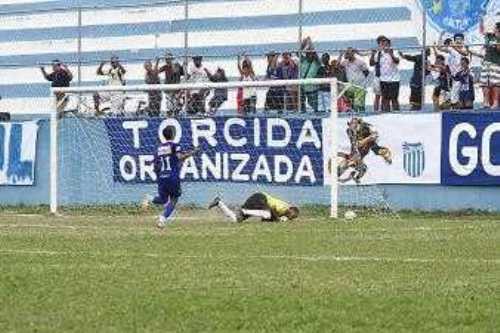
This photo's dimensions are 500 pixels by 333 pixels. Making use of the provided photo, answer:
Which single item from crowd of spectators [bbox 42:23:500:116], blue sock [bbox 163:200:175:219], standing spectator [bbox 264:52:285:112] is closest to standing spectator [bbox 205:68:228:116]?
crowd of spectators [bbox 42:23:500:116]

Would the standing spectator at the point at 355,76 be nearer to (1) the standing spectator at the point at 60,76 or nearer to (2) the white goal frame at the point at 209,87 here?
(2) the white goal frame at the point at 209,87

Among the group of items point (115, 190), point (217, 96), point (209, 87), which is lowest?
point (115, 190)

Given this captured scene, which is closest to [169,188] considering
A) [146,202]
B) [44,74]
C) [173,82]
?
[146,202]

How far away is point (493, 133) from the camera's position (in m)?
25.9

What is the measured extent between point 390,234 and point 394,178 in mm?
7481

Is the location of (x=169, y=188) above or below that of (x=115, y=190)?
above

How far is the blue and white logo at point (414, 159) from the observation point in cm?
2664

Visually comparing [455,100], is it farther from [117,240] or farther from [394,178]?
[117,240]

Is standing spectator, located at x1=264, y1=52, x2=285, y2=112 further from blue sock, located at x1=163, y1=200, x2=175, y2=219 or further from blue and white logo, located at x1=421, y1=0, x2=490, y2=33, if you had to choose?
blue sock, located at x1=163, y1=200, x2=175, y2=219

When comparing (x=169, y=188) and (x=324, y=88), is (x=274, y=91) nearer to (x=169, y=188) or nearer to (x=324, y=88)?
(x=324, y=88)

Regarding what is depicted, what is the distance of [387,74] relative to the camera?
27078mm

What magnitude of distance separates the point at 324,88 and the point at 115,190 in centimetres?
566

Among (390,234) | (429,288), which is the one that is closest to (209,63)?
(390,234)

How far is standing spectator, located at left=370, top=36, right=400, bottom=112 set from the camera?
27078 mm
